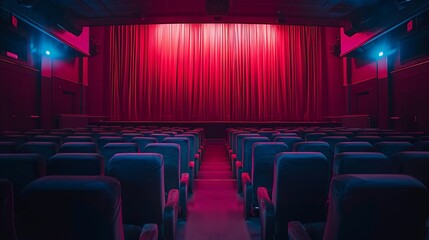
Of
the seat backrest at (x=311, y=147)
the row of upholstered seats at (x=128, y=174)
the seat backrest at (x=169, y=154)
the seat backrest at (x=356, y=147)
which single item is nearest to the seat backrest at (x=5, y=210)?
the row of upholstered seats at (x=128, y=174)

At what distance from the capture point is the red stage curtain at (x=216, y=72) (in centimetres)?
1379

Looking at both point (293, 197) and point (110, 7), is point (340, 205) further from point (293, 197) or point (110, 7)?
point (110, 7)

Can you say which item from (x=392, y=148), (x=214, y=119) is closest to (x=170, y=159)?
(x=392, y=148)

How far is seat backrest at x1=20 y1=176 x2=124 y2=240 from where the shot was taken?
0.99 meters

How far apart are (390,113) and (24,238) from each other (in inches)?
413

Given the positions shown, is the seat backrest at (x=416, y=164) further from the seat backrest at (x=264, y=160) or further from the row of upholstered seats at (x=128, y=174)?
the row of upholstered seats at (x=128, y=174)

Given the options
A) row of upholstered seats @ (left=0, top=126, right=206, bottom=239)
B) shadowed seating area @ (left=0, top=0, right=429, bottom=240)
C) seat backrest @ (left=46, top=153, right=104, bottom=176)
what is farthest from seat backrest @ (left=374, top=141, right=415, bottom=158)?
seat backrest @ (left=46, top=153, right=104, bottom=176)

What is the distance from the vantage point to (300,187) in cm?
196

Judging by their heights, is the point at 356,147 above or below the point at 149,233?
above

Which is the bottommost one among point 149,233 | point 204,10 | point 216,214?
point 216,214

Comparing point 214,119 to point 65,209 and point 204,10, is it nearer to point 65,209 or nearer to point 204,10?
point 204,10

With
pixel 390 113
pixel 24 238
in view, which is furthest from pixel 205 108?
pixel 24 238

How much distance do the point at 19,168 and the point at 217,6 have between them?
7026 millimetres

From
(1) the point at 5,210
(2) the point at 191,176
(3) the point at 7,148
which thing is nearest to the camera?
(1) the point at 5,210
